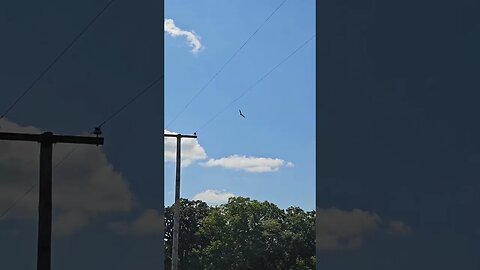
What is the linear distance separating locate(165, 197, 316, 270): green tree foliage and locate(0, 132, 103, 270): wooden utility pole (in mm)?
22914

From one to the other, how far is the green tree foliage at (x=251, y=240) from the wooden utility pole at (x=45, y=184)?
75.2 ft

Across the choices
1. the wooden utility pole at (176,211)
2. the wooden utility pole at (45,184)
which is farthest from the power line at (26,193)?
the wooden utility pole at (176,211)

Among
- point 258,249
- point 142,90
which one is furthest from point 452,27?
point 258,249

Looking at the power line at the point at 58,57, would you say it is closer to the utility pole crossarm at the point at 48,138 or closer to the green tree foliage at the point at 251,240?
the utility pole crossarm at the point at 48,138

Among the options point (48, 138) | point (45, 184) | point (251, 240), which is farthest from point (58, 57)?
point (251, 240)

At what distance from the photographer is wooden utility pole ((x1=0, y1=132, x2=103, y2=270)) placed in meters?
8.01

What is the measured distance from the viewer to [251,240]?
3139cm

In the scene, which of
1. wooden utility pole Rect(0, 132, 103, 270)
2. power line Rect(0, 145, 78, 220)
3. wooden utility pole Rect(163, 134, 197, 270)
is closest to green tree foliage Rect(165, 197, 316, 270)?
wooden utility pole Rect(163, 134, 197, 270)

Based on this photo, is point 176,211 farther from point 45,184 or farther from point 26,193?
point 45,184

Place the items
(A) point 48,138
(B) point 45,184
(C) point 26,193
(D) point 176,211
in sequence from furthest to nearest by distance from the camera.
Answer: (D) point 176,211 < (C) point 26,193 < (A) point 48,138 < (B) point 45,184

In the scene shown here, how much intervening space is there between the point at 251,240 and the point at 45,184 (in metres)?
23.8

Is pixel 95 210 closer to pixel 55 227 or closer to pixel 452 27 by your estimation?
pixel 55 227

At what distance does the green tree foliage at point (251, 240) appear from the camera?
3078 centimetres

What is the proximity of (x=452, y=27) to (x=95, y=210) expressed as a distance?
4.86 meters
